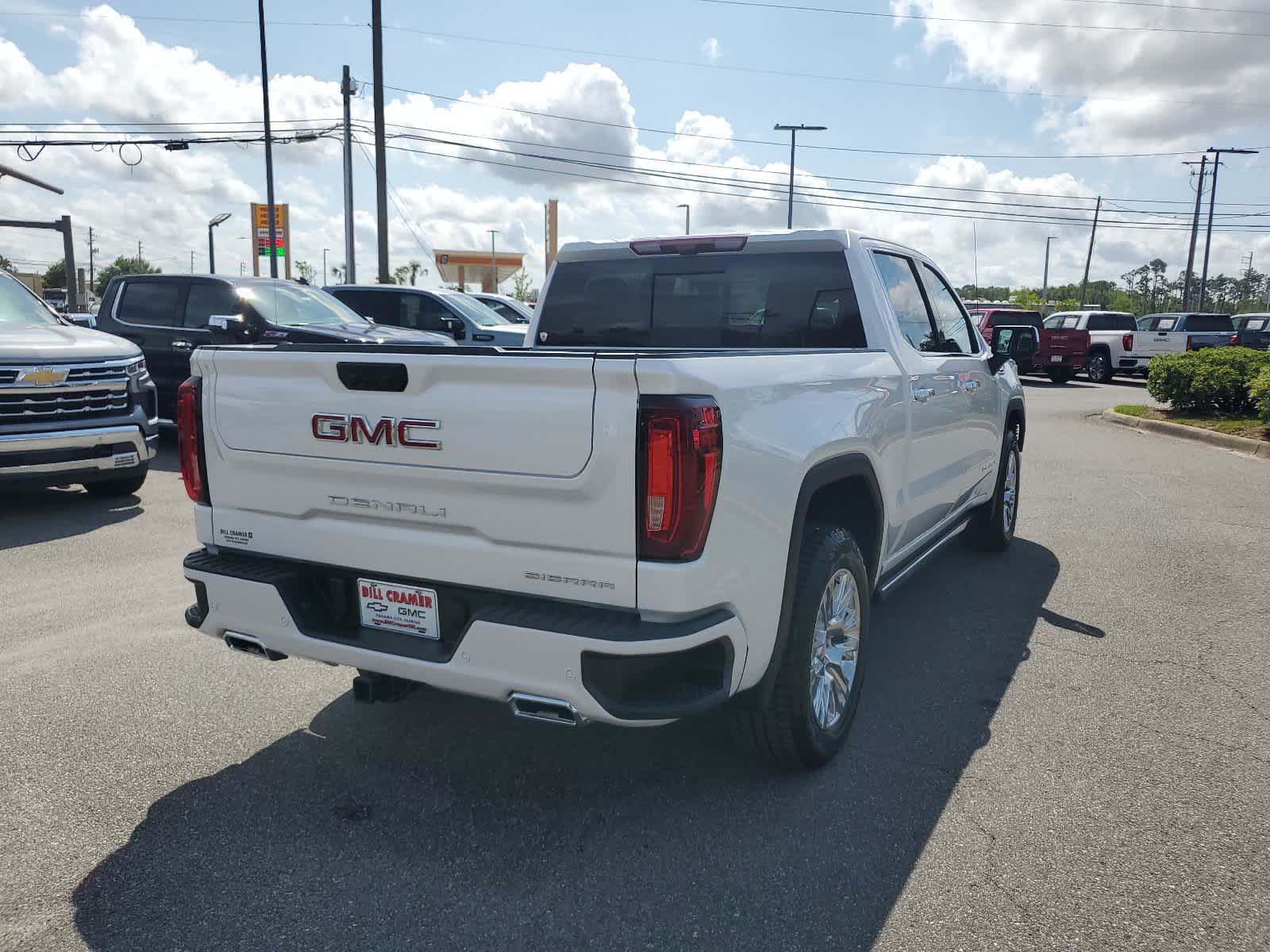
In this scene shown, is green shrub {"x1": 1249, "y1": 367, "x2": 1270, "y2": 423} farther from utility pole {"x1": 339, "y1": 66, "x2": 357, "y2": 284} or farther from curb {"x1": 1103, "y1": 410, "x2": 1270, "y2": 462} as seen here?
utility pole {"x1": 339, "y1": 66, "x2": 357, "y2": 284}

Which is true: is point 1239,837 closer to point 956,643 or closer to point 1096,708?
point 1096,708

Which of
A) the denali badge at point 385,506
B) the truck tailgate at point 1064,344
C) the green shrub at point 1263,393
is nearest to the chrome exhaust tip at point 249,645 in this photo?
the denali badge at point 385,506

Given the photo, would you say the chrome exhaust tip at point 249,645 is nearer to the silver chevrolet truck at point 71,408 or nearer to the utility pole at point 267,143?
the silver chevrolet truck at point 71,408

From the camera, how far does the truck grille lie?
705 centimetres

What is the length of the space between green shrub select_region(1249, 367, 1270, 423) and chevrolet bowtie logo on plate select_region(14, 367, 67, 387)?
13.3 m

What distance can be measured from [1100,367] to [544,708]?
26990mm

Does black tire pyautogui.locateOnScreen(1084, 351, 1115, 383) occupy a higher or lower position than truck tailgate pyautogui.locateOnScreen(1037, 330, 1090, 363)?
lower

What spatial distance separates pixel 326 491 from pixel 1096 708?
10.6 feet

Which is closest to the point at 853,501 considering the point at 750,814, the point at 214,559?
the point at 750,814

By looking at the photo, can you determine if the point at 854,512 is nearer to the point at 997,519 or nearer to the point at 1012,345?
the point at 1012,345

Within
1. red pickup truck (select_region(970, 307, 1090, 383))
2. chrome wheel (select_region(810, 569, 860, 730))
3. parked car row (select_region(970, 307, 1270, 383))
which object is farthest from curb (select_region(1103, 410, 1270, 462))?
chrome wheel (select_region(810, 569, 860, 730))

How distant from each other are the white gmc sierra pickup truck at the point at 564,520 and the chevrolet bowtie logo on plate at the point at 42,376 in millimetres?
4585

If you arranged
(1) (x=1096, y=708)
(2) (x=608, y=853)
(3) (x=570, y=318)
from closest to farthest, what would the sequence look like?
(2) (x=608, y=853), (1) (x=1096, y=708), (3) (x=570, y=318)

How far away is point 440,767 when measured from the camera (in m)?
3.50
